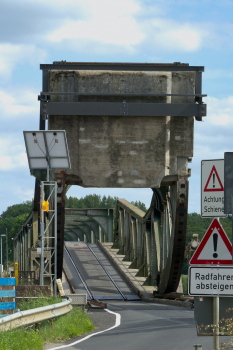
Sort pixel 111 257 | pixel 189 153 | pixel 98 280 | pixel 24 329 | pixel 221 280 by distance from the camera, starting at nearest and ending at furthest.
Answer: pixel 221 280
pixel 24 329
pixel 189 153
pixel 98 280
pixel 111 257

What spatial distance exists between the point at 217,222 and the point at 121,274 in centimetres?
3175

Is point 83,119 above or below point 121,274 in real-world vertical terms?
above

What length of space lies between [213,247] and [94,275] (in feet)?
104

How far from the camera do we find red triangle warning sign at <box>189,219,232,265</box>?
313 inches

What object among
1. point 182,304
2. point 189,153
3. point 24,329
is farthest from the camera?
point 189,153

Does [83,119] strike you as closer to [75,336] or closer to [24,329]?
[75,336]

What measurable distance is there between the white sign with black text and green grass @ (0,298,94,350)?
360cm

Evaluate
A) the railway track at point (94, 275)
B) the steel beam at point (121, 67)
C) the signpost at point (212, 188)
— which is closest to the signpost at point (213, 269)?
the signpost at point (212, 188)

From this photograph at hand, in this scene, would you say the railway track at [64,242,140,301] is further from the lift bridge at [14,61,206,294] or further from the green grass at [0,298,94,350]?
the green grass at [0,298,94,350]

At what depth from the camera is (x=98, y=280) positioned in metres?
37.3

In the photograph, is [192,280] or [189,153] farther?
[189,153]

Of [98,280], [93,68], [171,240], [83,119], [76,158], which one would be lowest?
[98,280]

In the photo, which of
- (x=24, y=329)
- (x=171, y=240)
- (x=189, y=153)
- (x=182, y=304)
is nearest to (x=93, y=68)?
(x=189, y=153)

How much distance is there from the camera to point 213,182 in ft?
27.8
